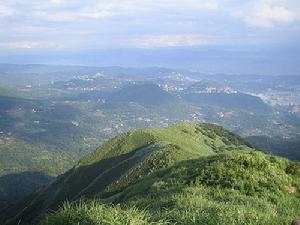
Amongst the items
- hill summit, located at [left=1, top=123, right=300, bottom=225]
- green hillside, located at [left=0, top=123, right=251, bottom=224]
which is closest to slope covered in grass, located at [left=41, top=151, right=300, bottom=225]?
hill summit, located at [left=1, top=123, right=300, bottom=225]

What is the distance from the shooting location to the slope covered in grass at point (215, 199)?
13484 mm

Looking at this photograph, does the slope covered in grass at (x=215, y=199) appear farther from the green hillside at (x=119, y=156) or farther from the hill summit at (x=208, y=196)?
the green hillside at (x=119, y=156)

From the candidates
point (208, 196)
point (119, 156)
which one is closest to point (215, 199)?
point (208, 196)

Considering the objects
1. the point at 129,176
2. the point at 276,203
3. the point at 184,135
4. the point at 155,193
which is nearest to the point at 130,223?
the point at 276,203

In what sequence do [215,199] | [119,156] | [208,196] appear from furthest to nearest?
[119,156]
[208,196]
[215,199]

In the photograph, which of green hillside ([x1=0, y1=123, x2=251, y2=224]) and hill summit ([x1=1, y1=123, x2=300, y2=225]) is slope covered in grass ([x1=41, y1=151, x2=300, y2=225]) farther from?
green hillside ([x1=0, y1=123, x2=251, y2=224])

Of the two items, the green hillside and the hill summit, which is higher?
the hill summit

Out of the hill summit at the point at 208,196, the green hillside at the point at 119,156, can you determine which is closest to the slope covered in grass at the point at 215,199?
the hill summit at the point at 208,196

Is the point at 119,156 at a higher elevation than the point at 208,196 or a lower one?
lower

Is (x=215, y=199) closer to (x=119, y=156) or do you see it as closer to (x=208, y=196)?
(x=208, y=196)

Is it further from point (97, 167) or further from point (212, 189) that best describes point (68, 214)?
point (97, 167)

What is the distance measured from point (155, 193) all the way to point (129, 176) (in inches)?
1907

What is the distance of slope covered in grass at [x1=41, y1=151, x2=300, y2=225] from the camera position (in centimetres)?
1348

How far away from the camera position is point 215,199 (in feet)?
69.1
